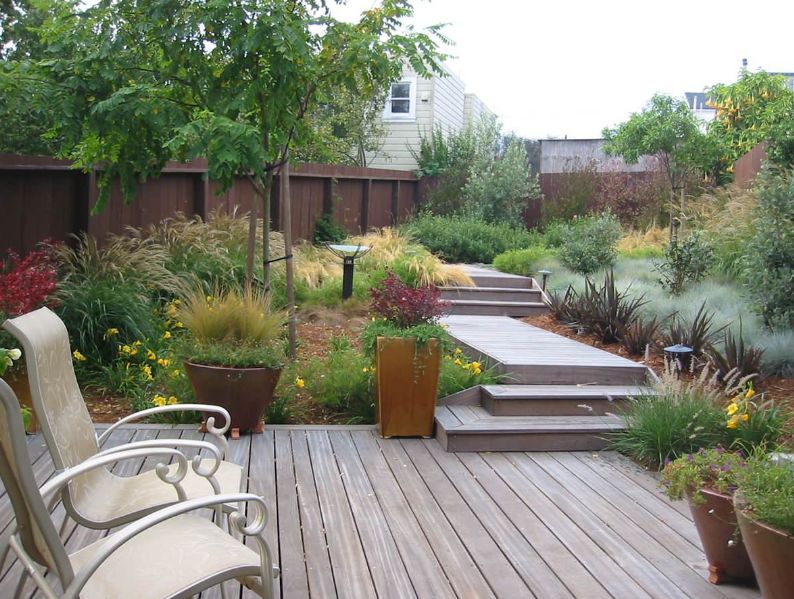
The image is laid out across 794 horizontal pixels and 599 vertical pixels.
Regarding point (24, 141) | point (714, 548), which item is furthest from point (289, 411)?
point (24, 141)

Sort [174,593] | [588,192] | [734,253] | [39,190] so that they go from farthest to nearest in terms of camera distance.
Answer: [588,192] < [734,253] < [39,190] < [174,593]

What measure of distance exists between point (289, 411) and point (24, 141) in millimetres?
7287

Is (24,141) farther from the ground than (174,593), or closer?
farther from the ground

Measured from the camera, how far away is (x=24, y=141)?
37.0 ft

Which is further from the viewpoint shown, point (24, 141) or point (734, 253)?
point (24, 141)

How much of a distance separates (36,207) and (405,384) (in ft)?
14.9

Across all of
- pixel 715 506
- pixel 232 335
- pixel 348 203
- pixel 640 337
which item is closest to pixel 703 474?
pixel 715 506

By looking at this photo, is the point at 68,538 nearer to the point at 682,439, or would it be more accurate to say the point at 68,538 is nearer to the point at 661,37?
the point at 682,439

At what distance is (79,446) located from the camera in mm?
3078

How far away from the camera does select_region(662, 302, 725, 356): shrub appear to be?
269 inches

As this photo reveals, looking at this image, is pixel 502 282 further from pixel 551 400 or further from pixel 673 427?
pixel 673 427

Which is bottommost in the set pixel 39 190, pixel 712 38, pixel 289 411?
pixel 289 411

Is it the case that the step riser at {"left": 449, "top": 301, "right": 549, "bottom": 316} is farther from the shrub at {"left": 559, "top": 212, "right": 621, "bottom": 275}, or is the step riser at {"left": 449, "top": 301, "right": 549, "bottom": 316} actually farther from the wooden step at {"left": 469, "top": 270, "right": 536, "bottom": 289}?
the shrub at {"left": 559, "top": 212, "right": 621, "bottom": 275}

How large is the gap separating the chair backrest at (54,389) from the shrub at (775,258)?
5615 mm
